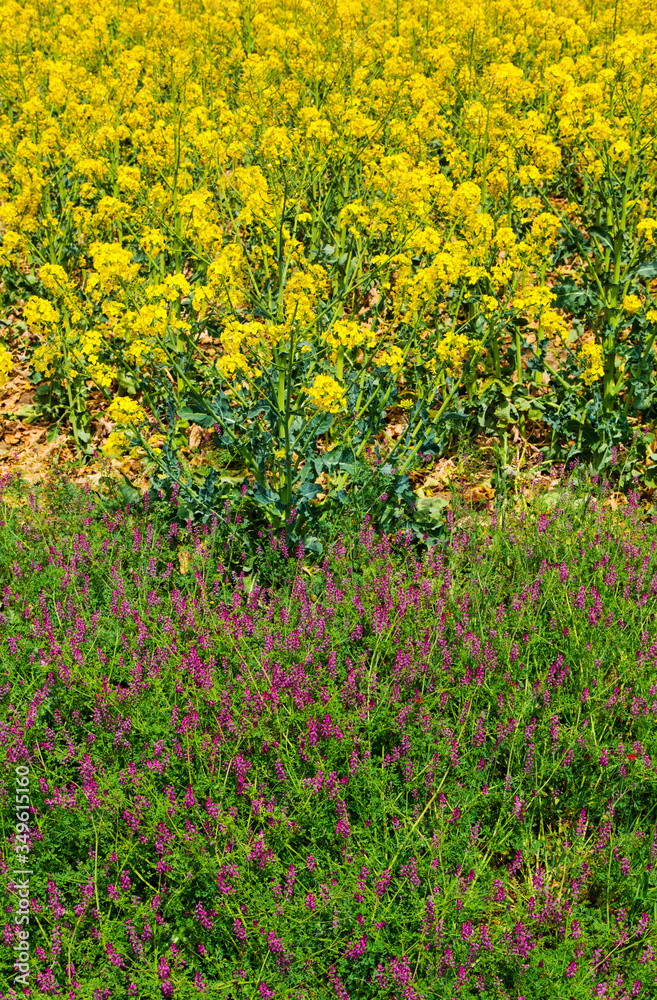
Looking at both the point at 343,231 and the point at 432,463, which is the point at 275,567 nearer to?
the point at 432,463

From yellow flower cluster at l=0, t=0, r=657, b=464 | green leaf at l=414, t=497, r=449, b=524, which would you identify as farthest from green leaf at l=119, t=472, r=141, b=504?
green leaf at l=414, t=497, r=449, b=524

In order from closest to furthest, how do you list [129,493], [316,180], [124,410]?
[124,410]
[129,493]
[316,180]

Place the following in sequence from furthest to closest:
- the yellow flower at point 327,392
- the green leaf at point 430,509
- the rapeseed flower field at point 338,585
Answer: the green leaf at point 430,509
the yellow flower at point 327,392
the rapeseed flower field at point 338,585

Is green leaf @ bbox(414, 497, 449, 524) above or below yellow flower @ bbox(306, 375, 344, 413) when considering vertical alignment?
below

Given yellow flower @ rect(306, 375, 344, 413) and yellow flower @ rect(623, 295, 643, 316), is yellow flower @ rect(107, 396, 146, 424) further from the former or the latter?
yellow flower @ rect(623, 295, 643, 316)

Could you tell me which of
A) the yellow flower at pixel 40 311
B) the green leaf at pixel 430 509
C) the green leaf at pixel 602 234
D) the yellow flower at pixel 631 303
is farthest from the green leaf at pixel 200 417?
the green leaf at pixel 602 234

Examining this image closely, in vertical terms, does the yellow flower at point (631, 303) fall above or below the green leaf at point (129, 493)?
above

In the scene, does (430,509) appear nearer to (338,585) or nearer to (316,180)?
(338,585)

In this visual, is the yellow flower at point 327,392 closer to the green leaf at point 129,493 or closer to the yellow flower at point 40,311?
the green leaf at point 129,493

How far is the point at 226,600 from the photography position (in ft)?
12.3

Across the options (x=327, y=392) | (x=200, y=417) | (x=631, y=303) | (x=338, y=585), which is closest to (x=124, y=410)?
(x=200, y=417)

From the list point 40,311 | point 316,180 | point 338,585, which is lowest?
point 338,585

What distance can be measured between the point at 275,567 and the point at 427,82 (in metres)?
4.01

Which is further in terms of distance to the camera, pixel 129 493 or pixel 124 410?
pixel 129 493
